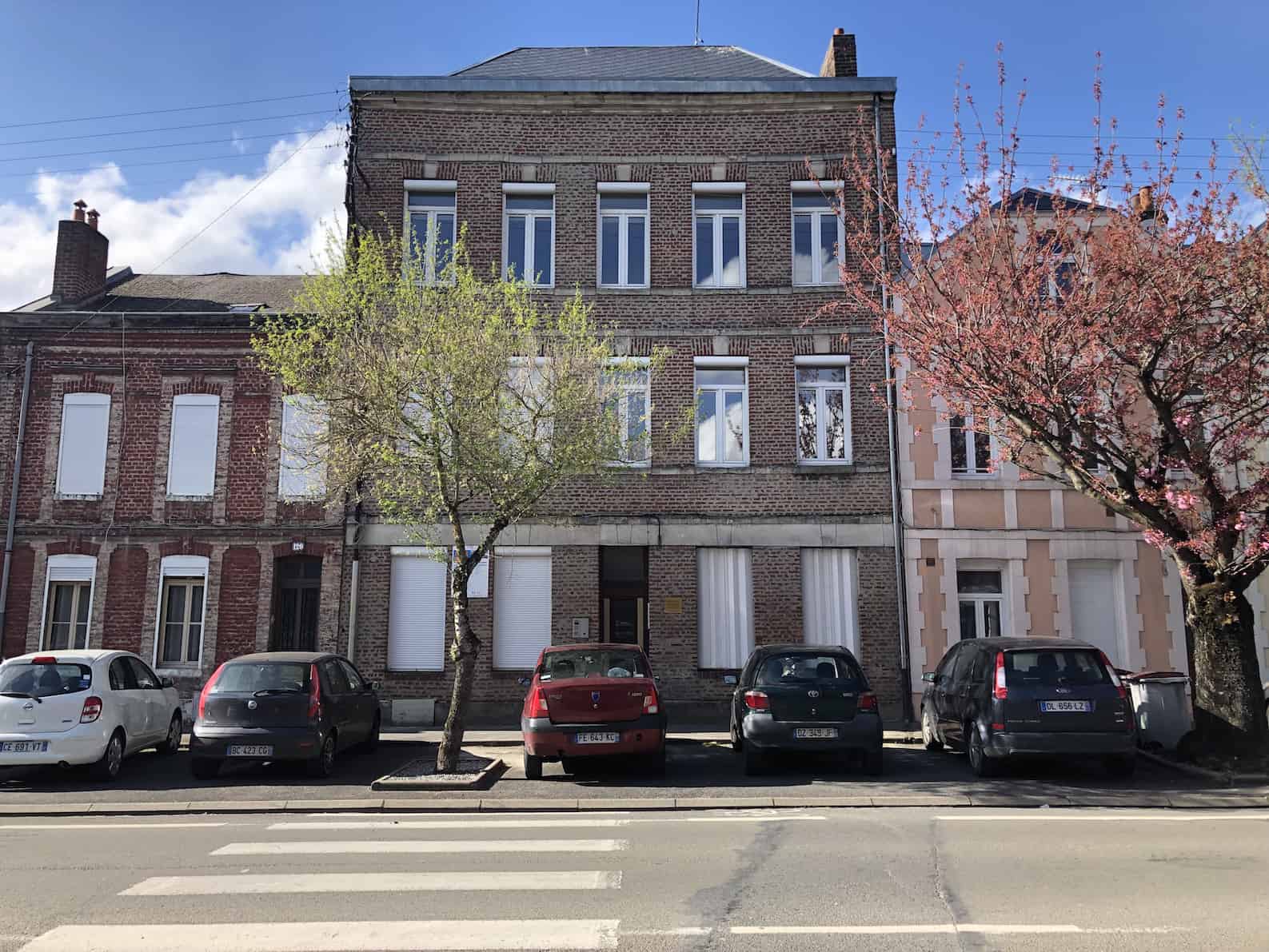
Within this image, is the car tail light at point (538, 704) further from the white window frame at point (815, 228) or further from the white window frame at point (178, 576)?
the white window frame at point (815, 228)

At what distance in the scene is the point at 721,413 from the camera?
17.8 metres

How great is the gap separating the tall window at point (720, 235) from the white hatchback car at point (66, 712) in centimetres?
1195

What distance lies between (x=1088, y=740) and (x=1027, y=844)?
3267 mm

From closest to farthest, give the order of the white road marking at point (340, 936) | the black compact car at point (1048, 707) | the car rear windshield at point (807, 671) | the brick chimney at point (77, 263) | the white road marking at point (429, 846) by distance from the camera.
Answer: the white road marking at point (340, 936), the white road marking at point (429, 846), the black compact car at point (1048, 707), the car rear windshield at point (807, 671), the brick chimney at point (77, 263)

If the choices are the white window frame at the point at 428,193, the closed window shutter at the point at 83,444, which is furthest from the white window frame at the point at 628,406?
the closed window shutter at the point at 83,444

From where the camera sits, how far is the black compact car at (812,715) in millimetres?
10898

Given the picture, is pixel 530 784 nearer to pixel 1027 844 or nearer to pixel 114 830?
pixel 114 830

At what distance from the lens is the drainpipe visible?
57.3 ft

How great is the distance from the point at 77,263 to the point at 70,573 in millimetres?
6401

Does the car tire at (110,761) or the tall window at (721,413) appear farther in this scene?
the tall window at (721,413)

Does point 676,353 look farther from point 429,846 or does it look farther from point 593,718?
point 429,846

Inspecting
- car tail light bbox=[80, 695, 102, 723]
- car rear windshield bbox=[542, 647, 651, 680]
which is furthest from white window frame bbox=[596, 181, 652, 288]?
car tail light bbox=[80, 695, 102, 723]

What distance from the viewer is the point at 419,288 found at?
13.1 metres

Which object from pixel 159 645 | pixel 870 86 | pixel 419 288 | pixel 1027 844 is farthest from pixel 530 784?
pixel 870 86
